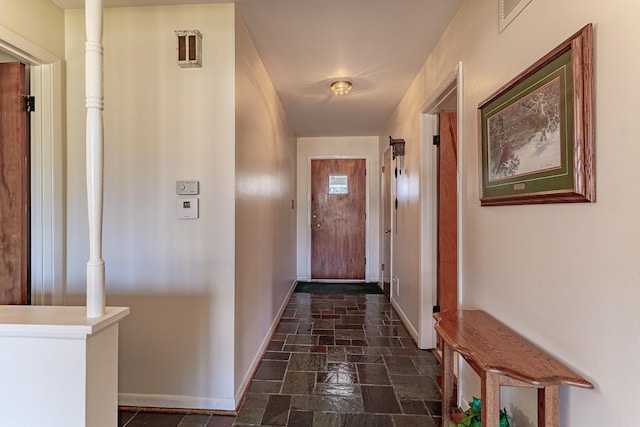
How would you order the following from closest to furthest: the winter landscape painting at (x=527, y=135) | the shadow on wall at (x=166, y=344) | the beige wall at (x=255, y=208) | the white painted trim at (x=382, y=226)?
the winter landscape painting at (x=527, y=135) < the shadow on wall at (x=166, y=344) < the beige wall at (x=255, y=208) < the white painted trim at (x=382, y=226)

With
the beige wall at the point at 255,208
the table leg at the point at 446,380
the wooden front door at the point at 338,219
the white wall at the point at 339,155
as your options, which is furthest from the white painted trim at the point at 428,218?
the wooden front door at the point at 338,219

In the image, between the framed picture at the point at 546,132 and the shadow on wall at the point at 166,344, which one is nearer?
the framed picture at the point at 546,132

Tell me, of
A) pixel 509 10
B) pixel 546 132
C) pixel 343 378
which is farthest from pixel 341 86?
pixel 343 378

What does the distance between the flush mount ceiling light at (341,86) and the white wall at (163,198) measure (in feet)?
4.37

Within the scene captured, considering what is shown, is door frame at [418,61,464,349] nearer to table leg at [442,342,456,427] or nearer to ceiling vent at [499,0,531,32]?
table leg at [442,342,456,427]

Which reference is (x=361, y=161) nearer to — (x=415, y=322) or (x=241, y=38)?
(x=415, y=322)

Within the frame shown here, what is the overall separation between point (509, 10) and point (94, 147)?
5.68 ft

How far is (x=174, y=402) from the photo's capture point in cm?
196

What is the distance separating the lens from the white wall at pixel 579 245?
0.87 meters

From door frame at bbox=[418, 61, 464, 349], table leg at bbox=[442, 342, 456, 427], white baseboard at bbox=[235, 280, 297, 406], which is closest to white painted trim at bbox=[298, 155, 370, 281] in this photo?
white baseboard at bbox=[235, 280, 297, 406]

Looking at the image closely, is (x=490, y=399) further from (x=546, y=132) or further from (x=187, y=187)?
(x=187, y=187)

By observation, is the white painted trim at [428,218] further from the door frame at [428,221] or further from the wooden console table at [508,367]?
the wooden console table at [508,367]

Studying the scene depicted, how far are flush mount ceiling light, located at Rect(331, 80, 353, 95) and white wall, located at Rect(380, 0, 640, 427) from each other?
1.41 meters

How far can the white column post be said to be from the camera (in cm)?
101
